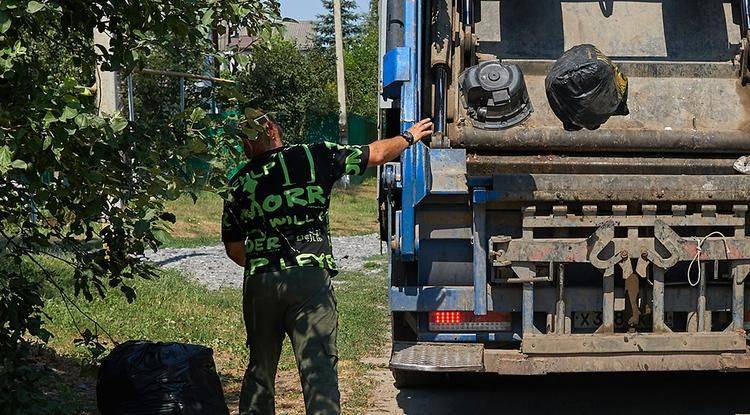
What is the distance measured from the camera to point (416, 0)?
240 inches

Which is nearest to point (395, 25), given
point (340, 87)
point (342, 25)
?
point (340, 87)

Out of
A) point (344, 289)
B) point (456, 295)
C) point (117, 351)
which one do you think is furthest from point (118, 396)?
point (344, 289)

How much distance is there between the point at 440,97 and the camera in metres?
6.25

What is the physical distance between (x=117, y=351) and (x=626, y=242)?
7.88ft

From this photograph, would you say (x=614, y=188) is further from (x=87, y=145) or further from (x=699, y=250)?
(x=87, y=145)

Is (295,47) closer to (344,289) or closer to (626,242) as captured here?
(344,289)

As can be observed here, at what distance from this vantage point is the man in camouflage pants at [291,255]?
479cm

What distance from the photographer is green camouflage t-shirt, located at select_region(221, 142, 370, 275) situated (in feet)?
15.8

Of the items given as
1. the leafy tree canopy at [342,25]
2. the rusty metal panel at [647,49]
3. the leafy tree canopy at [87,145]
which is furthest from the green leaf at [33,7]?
the leafy tree canopy at [342,25]

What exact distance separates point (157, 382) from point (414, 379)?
299cm

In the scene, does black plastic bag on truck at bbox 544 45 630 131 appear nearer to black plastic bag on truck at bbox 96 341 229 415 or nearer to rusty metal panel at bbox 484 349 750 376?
rusty metal panel at bbox 484 349 750 376

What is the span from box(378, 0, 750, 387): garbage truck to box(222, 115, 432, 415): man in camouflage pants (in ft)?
2.83

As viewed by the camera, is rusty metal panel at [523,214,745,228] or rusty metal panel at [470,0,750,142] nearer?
rusty metal panel at [523,214,745,228]

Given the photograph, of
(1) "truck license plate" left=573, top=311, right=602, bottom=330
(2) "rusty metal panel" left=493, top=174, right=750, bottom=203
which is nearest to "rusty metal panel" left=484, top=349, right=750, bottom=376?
(1) "truck license plate" left=573, top=311, right=602, bottom=330
